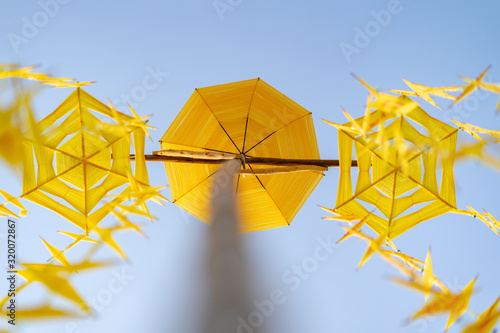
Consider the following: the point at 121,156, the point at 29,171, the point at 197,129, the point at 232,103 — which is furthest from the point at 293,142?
the point at 29,171

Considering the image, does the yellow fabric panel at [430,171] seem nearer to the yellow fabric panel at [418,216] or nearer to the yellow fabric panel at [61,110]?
the yellow fabric panel at [418,216]

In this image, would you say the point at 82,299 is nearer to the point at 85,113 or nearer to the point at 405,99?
the point at 85,113

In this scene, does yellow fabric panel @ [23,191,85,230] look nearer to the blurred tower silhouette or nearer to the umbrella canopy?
the umbrella canopy

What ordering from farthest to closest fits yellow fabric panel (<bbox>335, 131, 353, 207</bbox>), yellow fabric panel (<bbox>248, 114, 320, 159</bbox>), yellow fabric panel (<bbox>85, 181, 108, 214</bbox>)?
yellow fabric panel (<bbox>248, 114, 320, 159</bbox>)
yellow fabric panel (<bbox>335, 131, 353, 207</bbox>)
yellow fabric panel (<bbox>85, 181, 108, 214</bbox>)

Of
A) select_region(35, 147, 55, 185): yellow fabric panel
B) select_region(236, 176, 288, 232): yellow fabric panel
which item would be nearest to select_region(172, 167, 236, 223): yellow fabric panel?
select_region(236, 176, 288, 232): yellow fabric panel

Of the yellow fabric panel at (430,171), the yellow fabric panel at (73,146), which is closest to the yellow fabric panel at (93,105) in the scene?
the yellow fabric panel at (73,146)

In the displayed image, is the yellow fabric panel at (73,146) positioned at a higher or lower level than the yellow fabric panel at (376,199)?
higher

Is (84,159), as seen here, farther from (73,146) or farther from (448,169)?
(448,169)
